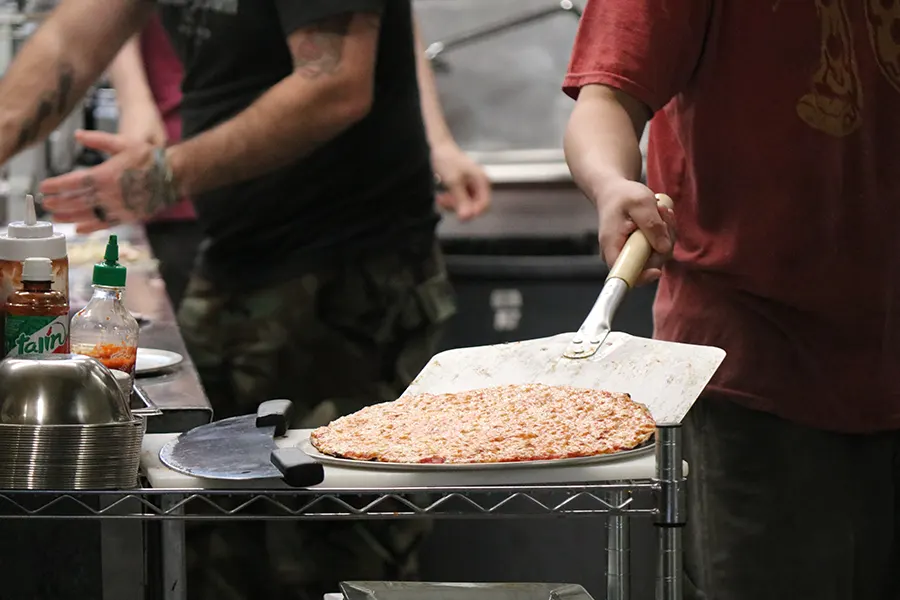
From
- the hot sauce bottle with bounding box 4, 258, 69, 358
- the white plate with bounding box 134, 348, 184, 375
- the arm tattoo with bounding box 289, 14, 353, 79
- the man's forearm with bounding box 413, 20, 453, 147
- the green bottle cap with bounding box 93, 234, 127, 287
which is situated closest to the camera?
the hot sauce bottle with bounding box 4, 258, 69, 358

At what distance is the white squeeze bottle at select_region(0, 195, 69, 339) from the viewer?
118cm

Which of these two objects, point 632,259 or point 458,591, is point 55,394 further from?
point 632,259

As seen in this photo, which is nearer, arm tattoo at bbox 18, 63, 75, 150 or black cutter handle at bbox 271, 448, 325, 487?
black cutter handle at bbox 271, 448, 325, 487

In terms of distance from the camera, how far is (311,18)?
7.06 feet

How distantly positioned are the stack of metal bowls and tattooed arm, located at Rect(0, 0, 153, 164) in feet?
3.93

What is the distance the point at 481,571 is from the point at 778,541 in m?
1.76

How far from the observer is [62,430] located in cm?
102

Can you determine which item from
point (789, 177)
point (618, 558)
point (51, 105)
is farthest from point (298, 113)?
point (618, 558)

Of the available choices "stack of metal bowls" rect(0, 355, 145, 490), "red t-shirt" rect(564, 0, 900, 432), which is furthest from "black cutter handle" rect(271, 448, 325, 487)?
"red t-shirt" rect(564, 0, 900, 432)

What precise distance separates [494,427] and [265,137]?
1210 mm

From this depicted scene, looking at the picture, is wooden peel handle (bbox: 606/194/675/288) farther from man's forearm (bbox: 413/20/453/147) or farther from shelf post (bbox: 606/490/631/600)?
man's forearm (bbox: 413/20/453/147)

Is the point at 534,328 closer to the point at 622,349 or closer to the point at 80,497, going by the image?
the point at 622,349

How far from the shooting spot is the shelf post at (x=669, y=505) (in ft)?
3.35

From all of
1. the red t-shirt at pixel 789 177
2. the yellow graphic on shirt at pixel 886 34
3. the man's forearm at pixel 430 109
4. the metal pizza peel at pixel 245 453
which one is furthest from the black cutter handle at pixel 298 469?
the man's forearm at pixel 430 109
